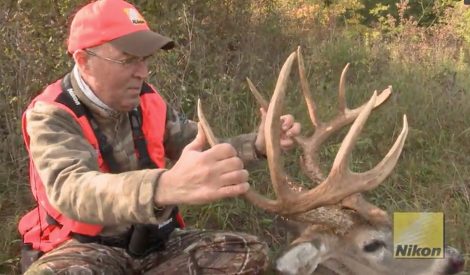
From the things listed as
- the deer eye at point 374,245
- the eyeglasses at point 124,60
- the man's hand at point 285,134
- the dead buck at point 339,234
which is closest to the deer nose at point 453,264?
the dead buck at point 339,234

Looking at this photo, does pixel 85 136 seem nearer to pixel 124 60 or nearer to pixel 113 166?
pixel 113 166

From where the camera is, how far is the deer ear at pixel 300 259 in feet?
11.6

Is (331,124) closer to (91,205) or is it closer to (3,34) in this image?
(91,205)

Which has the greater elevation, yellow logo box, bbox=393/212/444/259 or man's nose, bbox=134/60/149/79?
man's nose, bbox=134/60/149/79

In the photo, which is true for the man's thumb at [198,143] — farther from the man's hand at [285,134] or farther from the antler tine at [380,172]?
the man's hand at [285,134]

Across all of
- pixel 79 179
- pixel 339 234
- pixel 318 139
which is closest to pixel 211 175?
pixel 79 179

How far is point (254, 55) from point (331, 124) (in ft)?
8.79

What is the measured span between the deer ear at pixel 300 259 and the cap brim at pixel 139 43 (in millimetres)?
1115

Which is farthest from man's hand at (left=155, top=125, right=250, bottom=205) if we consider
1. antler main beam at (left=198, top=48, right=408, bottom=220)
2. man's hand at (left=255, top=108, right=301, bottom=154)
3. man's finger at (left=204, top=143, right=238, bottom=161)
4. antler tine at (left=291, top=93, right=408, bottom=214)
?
man's hand at (left=255, top=108, right=301, bottom=154)

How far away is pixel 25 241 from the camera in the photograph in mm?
3768

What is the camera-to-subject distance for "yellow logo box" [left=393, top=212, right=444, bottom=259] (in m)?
3.67

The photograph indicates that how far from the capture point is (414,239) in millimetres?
3676

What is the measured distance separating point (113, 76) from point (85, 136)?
29 cm

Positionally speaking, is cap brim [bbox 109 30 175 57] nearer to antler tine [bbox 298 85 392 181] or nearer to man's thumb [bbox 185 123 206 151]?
man's thumb [bbox 185 123 206 151]
